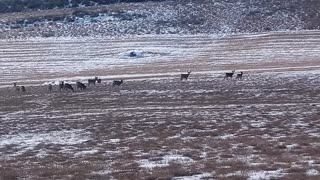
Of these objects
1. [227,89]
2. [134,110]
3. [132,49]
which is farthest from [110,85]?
[132,49]

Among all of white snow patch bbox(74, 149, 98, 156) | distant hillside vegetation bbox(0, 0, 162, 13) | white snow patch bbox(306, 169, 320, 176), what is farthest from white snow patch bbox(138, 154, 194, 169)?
distant hillside vegetation bbox(0, 0, 162, 13)

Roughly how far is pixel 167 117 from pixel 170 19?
49.8 m

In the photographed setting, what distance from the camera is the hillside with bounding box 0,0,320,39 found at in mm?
72438

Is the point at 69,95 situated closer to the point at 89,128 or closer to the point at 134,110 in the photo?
the point at 134,110

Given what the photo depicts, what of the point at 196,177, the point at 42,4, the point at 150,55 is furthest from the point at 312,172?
the point at 42,4

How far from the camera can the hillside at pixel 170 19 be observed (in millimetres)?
72438

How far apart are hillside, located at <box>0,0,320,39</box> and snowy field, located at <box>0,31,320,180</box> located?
445 inches

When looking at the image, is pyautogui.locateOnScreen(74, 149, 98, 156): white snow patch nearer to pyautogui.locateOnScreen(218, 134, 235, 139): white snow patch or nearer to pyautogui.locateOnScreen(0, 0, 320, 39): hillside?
pyautogui.locateOnScreen(218, 134, 235, 139): white snow patch

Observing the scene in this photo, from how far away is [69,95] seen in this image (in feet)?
124

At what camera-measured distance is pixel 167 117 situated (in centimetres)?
2681

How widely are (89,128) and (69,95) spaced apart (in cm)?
1334

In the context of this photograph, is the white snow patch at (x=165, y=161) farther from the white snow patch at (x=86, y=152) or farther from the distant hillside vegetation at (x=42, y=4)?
the distant hillside vegetation at (x=42, y=4)

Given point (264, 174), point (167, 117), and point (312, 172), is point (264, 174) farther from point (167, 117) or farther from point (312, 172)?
point (167, 117)

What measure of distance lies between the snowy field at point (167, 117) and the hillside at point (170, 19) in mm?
11296
